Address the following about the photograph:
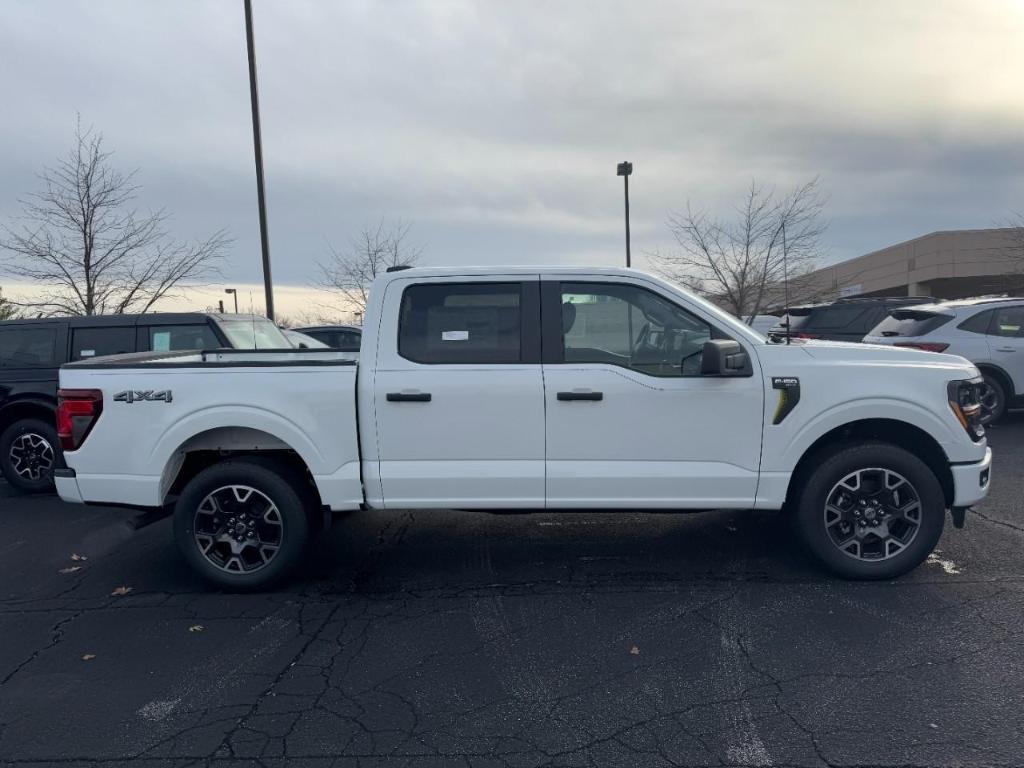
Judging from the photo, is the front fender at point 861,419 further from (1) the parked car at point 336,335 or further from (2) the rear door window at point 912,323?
(1) the parked car at point 336,335

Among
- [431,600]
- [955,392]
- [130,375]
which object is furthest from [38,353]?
[955,392]

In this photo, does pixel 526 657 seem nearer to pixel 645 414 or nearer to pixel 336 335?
pixel 645 414

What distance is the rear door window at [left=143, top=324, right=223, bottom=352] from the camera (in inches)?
324

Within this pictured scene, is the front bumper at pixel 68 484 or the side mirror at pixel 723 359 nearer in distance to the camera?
the side mirror at pixel 723 359

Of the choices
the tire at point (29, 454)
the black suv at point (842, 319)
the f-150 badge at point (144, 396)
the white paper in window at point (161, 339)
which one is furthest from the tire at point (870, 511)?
the black suv at point (842, 319)

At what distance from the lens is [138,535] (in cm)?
643

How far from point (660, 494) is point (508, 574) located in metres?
1.20

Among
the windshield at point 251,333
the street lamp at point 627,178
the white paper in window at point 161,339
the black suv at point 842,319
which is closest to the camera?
the white paper in window at point 161,339

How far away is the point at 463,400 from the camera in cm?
465

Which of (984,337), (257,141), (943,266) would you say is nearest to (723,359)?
(984,337)

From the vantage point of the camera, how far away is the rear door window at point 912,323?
33.8 feet

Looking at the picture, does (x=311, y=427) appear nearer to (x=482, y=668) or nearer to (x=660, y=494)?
(x=482, y=668)

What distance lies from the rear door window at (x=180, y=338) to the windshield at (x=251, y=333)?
0.55ft

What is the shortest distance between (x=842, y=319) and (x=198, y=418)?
36.6 ft
